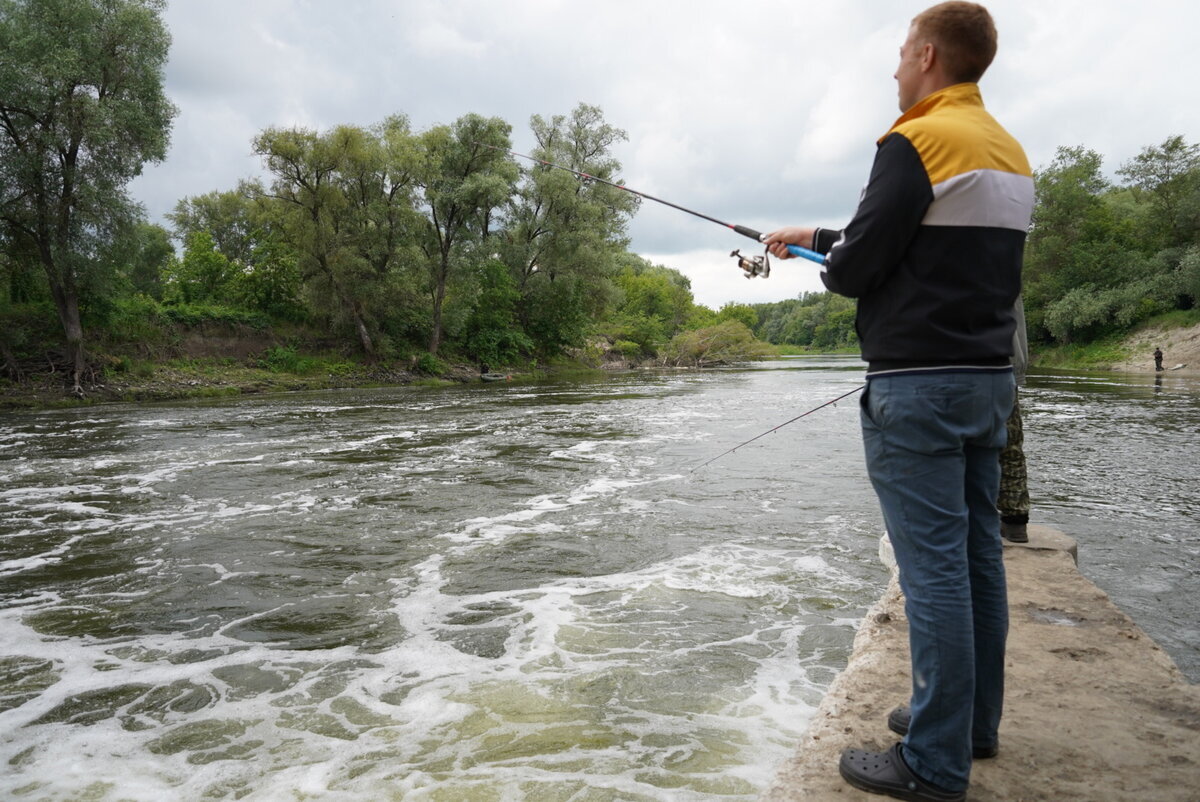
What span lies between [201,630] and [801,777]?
4.18 m

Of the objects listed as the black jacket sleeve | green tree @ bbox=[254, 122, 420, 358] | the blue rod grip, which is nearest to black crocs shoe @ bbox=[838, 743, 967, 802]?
the black jacket sleeve

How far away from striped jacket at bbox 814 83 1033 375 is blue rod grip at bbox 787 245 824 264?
42 cm

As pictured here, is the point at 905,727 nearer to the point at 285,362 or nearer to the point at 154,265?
the point at 285,362

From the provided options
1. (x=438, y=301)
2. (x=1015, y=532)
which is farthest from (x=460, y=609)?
(x=438, y=301)

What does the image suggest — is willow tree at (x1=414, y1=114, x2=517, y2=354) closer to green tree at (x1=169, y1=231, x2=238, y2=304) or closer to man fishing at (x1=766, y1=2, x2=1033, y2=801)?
green tree at (x1=169, y1=231, x2=238, y2=304)

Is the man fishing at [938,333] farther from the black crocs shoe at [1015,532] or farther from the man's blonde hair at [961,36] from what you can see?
the black crocs shoe at [1015,532]

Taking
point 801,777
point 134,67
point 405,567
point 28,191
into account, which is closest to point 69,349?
point 28,191

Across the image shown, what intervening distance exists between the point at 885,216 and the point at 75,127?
2803cm

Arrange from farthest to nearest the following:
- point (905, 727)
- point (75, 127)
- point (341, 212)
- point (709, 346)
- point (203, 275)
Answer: point (709, 346) → point (203, 275) → point (341, 212) → point (75, 127) → point (905, 727)

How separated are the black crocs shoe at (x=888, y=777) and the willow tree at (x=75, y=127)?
1085 inches

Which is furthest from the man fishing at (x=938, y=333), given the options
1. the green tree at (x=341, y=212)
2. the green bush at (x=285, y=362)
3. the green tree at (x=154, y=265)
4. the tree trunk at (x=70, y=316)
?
the green tree at (x=154, y=265)

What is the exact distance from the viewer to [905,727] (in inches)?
105

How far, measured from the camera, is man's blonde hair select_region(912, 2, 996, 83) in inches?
89.6

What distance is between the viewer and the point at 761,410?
66.5 feet
